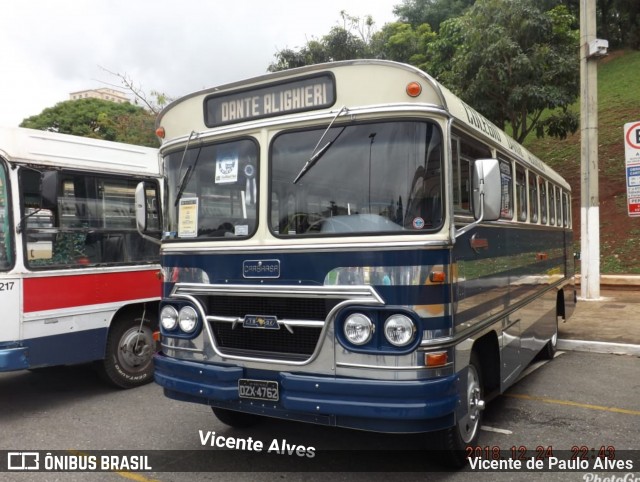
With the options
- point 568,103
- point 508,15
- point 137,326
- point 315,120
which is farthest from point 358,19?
point 315,120

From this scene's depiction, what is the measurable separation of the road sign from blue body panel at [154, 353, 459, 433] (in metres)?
5.88

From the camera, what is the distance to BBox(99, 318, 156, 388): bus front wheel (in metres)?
6.43

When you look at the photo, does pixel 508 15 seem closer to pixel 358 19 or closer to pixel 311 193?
pixel 358 19

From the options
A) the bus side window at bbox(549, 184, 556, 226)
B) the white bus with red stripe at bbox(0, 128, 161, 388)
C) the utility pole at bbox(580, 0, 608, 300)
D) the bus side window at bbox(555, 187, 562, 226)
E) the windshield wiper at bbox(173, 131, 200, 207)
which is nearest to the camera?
the windshield wiper at bbox(173, 131, 200, 207)

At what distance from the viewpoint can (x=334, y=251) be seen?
12.1 feet

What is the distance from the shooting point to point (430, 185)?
362 cm

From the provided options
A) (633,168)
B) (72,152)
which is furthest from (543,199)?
(72,152)

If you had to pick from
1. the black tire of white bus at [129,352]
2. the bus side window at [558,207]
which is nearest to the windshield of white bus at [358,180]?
the black tire of white bus at [129,352]

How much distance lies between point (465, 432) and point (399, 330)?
1282mm

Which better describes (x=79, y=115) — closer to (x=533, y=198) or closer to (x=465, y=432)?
(x=533, y=198)

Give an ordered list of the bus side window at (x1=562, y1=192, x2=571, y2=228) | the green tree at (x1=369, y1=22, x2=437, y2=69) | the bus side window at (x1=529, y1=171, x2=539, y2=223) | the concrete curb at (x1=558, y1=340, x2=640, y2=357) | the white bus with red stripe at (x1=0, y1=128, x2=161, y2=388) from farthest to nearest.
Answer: the green tree at (x1=369, y1=22, x2=437, y2=69) → the bus side window at (x1=562, y1=192, x2=571, y2=228) → the concrete curb at (x1=558, y1=340, x2=640, y2=357) → the bus side window at (x1=529, y1=171, x2=539, y2=223) → the white bus with red stripe at (x1=0, y1=128, x2=161, y2=388)

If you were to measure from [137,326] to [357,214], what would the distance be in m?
4.05

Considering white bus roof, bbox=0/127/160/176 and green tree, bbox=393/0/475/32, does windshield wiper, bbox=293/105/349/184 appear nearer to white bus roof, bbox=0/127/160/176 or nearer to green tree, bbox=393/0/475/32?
white bus roof, bbox=0/127/160/176

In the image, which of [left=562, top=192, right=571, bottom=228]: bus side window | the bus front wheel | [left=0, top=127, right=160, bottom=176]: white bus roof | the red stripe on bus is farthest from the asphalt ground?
[left=0, top=127, right=160, bottom=176]: white bus roof
